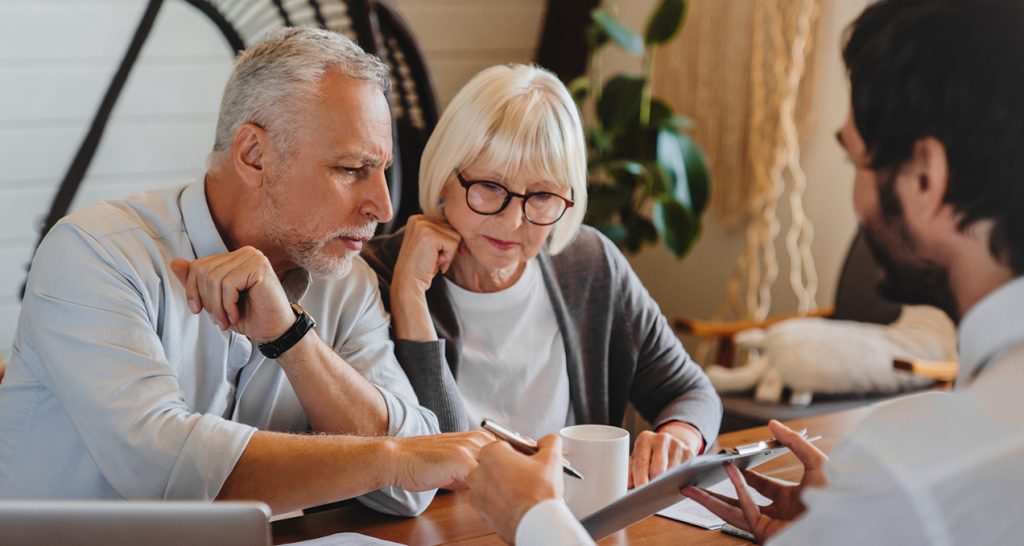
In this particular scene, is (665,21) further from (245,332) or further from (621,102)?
(245,332)

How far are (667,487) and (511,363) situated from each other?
69 cm

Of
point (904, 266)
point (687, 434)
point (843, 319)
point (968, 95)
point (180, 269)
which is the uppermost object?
point (968, 95)

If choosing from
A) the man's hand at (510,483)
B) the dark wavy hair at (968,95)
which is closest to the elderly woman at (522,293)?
the man's hand at (510,483)

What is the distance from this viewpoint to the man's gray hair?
5.27ft

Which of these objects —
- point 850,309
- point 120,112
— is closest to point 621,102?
point 850,309

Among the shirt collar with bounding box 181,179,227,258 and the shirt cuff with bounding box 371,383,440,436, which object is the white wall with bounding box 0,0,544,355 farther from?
the shirt cuff with bounding box 371,383,440,436

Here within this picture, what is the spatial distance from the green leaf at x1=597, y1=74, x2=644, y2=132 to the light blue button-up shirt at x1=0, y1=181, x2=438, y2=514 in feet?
7.32

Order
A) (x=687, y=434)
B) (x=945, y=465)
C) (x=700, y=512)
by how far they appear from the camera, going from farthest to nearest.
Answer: (x=687, y=434)
(x=700, y=512)
(x=945, y=465)

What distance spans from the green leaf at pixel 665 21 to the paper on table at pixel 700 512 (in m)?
2.42

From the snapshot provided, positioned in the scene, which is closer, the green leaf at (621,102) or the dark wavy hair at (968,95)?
the dark wavy hair at (968,95)

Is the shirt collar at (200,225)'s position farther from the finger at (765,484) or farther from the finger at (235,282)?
the finger at (765,484)

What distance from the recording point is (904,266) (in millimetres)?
1033

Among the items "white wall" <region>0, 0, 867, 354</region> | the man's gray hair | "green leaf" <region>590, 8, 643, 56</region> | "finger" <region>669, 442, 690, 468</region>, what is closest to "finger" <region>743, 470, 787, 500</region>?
"finger" <region>669, 442, 690, 468</region>

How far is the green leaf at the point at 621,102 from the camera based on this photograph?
3.69 metres
